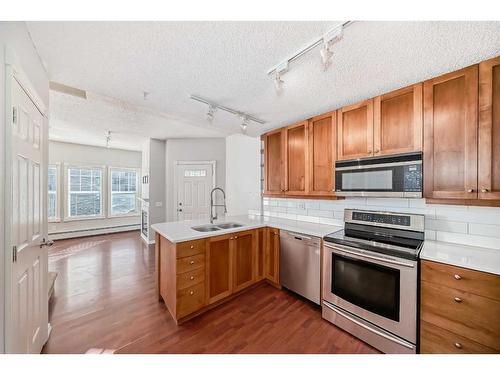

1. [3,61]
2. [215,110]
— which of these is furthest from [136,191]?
[3,61]

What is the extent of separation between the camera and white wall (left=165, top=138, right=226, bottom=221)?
4.78 metres

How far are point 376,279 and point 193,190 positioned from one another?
402cm

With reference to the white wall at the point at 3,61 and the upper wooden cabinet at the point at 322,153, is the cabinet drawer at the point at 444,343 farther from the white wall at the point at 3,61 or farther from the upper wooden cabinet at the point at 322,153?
the white wall at the point at 3,61

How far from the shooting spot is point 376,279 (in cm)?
179

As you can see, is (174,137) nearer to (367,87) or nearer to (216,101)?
(216,101)

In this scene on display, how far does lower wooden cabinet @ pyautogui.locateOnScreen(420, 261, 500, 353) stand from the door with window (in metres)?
4.02

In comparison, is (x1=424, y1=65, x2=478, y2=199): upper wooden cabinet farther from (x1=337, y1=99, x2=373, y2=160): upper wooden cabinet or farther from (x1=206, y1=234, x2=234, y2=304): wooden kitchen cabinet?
(x1=206, y1=234, x2=234, y2=304): wooden kitchen cabinet

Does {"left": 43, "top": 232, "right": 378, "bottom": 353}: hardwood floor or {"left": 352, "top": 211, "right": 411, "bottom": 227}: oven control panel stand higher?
{"left": 352, "top": 211, "right": 411, "bottom": 227}: oven control panel

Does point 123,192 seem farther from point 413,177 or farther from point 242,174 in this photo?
point 413,177

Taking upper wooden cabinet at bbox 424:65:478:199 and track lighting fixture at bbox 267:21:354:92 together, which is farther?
upper wooden cabinet at bbox 424:65:478:199

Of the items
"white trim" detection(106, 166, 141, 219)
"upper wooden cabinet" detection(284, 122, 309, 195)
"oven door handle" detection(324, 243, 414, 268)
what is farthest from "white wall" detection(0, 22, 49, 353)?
"white trim" detection(106, 166, 141, 219)

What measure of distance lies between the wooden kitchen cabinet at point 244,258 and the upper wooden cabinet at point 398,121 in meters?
1.78

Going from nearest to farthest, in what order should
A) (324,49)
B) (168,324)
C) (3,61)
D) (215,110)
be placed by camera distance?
(3,61) < (324,49) < (168,324) < (215,110)
